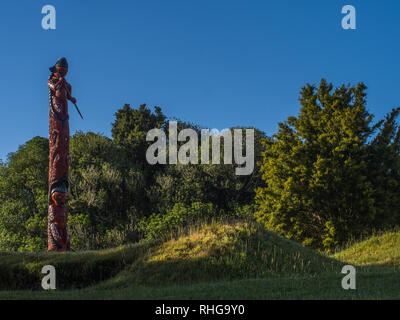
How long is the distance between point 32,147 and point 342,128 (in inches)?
A: 902

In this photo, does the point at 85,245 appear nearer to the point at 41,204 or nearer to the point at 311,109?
the point at 41,204

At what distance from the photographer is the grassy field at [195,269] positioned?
915 centimetres

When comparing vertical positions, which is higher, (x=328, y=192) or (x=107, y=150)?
(x=107, y=150)

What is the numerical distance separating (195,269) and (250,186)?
21.6 m

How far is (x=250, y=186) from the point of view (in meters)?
32.3

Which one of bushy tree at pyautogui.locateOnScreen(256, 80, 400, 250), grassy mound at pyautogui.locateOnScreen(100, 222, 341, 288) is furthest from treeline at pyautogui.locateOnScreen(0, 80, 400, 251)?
grassy mound at pyautogui.locateOnScreen(100, 222, 341, 288)

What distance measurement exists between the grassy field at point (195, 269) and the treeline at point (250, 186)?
447 centimetres

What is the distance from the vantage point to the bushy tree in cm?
2195

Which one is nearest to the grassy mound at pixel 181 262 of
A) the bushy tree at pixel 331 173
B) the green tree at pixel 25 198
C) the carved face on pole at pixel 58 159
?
the carved face on pole at pixel 58 159

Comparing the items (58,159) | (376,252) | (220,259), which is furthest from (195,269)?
(376,252)

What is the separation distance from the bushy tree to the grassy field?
7.74 m
